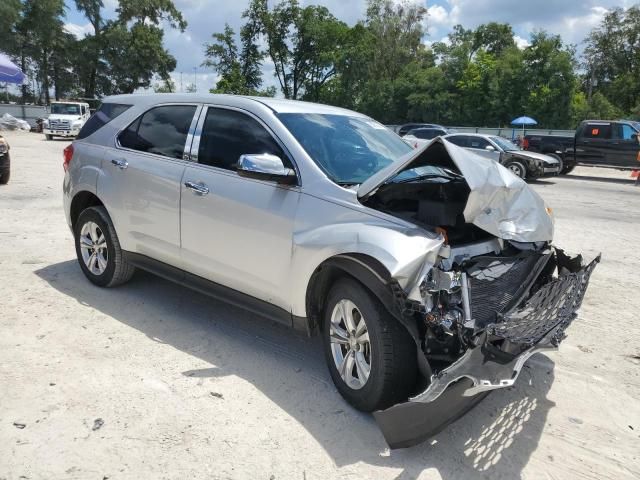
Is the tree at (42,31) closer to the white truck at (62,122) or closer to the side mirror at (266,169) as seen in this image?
the white truck at (62,122)

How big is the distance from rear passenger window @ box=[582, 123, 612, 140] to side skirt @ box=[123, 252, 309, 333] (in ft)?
62.5

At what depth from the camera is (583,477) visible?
2719mm

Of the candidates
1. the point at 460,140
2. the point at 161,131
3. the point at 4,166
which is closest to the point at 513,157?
the point at 460,140

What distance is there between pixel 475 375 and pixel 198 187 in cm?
242

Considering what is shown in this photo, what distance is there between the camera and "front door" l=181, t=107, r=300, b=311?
351 cm

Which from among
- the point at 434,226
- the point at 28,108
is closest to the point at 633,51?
the point at 28,108

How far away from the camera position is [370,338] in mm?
2939

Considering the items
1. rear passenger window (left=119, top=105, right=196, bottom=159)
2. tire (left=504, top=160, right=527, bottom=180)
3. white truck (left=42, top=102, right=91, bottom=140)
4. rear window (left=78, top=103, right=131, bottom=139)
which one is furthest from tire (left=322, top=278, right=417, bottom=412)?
white truck (left=42, top=102, right=91, bottom=140)

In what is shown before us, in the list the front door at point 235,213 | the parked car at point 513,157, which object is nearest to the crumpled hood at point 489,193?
the front door at point 235,213

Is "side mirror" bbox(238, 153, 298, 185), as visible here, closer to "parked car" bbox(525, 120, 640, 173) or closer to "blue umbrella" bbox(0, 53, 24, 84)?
"blue umbrella" bbox(0, 53, 24, 84)

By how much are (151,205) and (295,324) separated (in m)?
1.75

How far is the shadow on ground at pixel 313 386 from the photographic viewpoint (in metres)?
2.82

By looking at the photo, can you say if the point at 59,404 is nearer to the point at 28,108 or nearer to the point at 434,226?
the point at 434,226

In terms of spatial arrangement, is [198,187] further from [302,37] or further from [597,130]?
[302,37]
